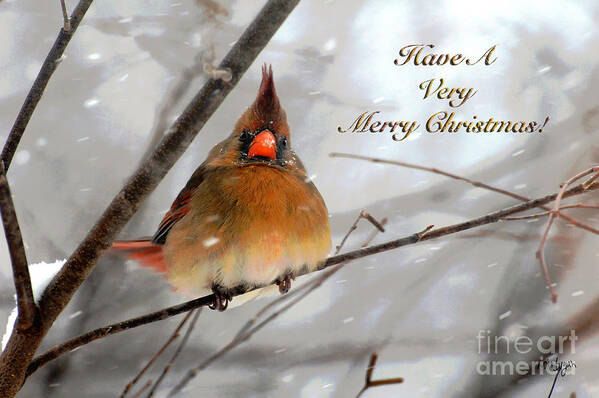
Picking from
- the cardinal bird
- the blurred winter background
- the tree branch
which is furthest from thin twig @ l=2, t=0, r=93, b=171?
the blurred winter background

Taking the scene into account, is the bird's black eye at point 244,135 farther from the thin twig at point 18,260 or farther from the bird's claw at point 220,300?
the thin twig at point 18,260

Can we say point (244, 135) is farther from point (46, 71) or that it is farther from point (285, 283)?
point (46, 71)

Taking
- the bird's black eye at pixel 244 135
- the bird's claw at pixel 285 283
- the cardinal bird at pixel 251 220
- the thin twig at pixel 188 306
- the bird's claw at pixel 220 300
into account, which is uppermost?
the bird's black eye at pixel 244 135

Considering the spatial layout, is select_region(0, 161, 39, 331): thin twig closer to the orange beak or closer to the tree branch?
the tree branch

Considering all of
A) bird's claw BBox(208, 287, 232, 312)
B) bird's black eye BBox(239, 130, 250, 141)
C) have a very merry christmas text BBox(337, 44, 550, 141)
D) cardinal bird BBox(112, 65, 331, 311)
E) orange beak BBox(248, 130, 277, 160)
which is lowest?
bird's claw BBox(208, 287, 232, 312)

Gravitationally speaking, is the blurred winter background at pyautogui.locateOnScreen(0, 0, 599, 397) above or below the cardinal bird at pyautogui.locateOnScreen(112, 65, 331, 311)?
above

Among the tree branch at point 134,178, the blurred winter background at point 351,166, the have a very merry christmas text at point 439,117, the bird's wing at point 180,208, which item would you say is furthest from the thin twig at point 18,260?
the blurred winter background at point 351,166

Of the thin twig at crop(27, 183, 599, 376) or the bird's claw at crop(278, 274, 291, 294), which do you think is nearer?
the thin twig at crop(27, 183, 599, 376)
